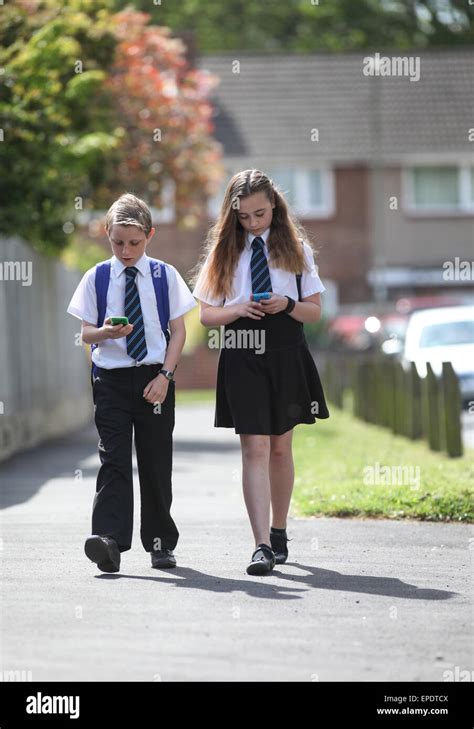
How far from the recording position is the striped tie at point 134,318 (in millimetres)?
7465

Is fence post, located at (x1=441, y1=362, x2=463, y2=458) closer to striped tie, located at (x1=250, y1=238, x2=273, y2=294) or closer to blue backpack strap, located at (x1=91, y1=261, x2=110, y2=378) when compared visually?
striped tie, located at (x1=250, y1=238, x2=273, y2=294)

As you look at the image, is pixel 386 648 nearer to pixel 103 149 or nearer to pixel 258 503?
pixel 258 503

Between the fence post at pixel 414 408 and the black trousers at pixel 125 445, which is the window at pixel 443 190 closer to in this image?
the fence post at pixel 414 408

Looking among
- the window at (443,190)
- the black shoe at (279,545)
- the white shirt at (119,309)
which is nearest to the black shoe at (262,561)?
the black shoe at (279,545)

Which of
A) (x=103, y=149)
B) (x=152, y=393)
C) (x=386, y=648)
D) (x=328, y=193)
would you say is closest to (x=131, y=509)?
(x=152, y=393)

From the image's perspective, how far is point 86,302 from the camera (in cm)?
755

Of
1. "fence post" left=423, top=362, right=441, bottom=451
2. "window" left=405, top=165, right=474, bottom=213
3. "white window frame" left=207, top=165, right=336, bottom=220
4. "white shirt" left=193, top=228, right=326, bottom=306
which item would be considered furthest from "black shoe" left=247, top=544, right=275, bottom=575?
"window" left=405, top=165, right=474, bottom=213

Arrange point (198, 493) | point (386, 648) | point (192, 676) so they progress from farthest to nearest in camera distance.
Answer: point (198, 493) < point (386, 648) < point (192, 676)

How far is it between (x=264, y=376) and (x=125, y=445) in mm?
775

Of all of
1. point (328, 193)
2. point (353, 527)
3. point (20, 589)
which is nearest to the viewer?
point (20, 589)

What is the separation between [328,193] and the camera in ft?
147

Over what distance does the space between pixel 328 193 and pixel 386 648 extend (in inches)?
1565

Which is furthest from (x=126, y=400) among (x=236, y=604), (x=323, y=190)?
(x=323, y=190)

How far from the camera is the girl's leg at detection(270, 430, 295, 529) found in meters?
7.79
